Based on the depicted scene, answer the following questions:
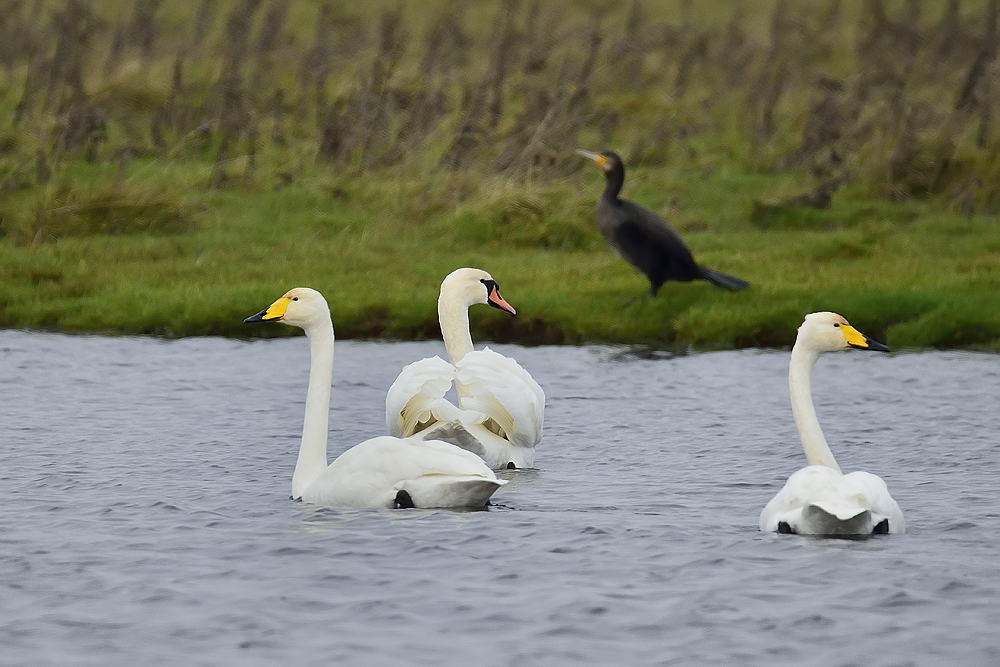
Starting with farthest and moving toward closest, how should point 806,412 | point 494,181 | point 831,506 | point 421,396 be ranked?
point 494,181
point 421,396
point 806,412
point 831,506

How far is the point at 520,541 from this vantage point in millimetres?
6777

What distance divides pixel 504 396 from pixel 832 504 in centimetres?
243

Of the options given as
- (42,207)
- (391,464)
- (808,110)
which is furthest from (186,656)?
(808,110)

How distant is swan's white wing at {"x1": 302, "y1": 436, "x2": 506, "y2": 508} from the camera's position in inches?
285

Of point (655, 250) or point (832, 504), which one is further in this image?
point (655, 250)

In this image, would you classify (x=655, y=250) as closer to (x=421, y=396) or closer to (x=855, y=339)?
(x=421, y=396)

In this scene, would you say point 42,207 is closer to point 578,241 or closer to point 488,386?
point 578,241

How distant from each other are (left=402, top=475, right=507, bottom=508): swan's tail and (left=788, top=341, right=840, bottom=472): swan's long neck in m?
1.50

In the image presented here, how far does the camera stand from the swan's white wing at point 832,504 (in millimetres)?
6465

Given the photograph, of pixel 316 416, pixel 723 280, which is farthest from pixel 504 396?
pixel 723 280

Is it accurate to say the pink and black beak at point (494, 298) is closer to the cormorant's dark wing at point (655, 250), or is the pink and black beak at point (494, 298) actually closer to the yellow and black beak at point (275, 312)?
the yellow and black beak at point (275, 312)

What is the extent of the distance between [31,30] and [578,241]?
1085 centimetres

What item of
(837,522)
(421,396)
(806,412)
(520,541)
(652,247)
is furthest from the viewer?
(652,247)

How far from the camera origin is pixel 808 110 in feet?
68.4
